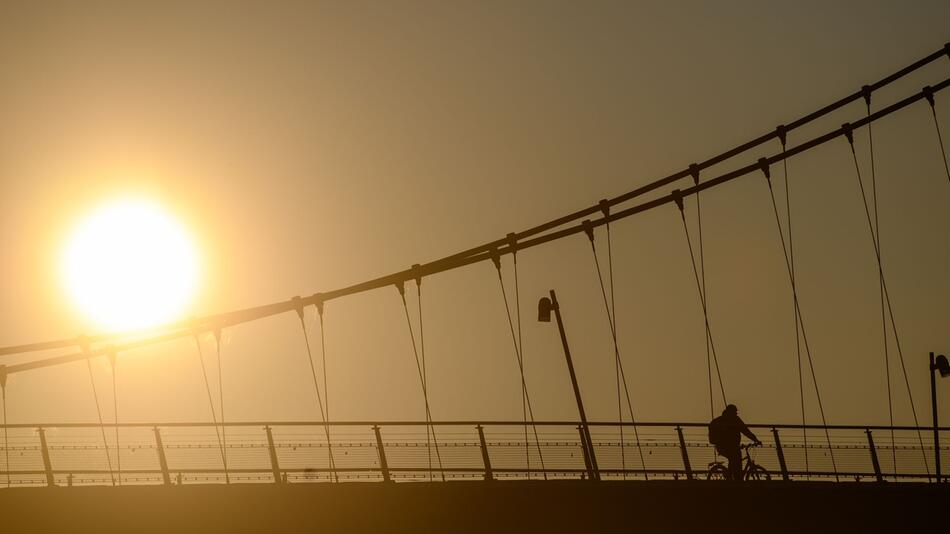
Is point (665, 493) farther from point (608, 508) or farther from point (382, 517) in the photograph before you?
point (382, 517)

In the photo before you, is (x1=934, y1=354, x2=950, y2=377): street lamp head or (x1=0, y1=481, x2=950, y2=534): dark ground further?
(x1=934, y1=354, x2=950, y2=377): street lamp head

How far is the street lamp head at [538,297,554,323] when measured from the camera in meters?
22.1

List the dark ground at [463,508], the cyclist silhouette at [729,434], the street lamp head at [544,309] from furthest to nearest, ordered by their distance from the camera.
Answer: the street lamp head at [544,309] → the cyclist silhouette at [729,434] → the dark ground at [463,508]

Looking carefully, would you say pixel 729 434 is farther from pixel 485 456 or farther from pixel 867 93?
pixel 867 93

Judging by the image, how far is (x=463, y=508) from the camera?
1903 cm

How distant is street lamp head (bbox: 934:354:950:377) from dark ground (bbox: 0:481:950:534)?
491 cm

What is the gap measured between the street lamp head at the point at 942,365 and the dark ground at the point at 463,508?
4.91 m

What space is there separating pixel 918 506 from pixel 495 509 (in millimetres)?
7152

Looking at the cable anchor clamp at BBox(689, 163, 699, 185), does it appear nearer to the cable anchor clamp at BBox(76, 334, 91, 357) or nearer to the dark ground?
the dark ground

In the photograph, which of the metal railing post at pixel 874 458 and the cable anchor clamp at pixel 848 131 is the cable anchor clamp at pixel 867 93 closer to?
the cable anchor clamp at pixel 848 131

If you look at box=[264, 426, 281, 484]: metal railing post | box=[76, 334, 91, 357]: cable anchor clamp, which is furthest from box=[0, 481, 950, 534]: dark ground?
box=[76, 334, 91, 357]: cable anchor clamp

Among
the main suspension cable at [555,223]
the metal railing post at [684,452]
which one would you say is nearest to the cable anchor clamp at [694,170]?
the main suspension cable at [555,223]

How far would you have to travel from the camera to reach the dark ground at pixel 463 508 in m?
19.1

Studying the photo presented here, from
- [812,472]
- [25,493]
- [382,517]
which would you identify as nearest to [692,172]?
[812,472]
